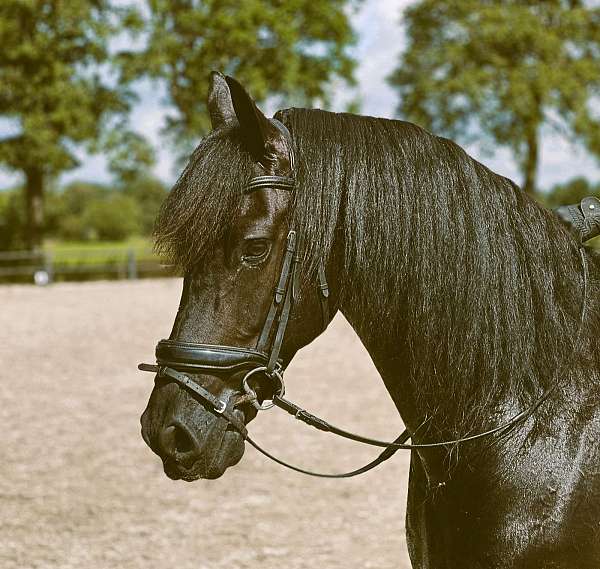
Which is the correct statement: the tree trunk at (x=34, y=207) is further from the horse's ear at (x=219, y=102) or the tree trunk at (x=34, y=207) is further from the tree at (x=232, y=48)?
the horse's ear at (x=219, y=102)

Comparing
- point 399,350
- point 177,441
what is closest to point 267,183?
point 399,350

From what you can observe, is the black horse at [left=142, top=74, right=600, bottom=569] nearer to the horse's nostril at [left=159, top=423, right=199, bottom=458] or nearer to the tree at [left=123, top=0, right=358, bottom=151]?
the horse's nostril at [left=159, top=423, right=199, bottom=458]

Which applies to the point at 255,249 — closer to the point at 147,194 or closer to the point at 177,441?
the point at 177,441

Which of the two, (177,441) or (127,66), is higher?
(127,66)

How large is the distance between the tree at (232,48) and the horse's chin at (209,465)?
2414 centimetres

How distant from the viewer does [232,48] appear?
2608 centimetres

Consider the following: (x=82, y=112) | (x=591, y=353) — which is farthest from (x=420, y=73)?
(x=591, y=353)

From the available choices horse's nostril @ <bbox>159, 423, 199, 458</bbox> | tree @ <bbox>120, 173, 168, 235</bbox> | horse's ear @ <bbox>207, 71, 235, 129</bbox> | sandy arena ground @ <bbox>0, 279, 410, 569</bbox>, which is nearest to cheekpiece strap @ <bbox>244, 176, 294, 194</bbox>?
horse's ear @ <bbox>207, 71, 235, 129</bbox>

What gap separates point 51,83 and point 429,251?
25539 millimetres

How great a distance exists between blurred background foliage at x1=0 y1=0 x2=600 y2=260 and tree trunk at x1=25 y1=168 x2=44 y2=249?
0.06m

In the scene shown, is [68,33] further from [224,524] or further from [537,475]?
[537,475]

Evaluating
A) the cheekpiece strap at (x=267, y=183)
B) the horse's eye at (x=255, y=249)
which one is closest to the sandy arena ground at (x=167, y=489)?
the horse's eye at (x=255, y=249)

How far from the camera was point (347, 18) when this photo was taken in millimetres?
27719

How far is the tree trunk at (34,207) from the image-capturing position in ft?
85.4
